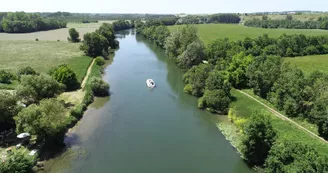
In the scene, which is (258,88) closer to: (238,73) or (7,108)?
(238,73)

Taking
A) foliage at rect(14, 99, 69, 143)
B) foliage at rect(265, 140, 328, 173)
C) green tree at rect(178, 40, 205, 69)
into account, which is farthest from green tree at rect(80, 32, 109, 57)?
foliage at rect(265, 140, 328, 173)

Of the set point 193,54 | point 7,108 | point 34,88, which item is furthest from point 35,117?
point 193,54

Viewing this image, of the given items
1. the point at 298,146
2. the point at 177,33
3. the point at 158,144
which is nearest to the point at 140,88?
the point at 158,144

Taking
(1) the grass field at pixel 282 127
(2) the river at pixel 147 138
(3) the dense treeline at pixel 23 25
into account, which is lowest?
(2) the river at pixel 147 138

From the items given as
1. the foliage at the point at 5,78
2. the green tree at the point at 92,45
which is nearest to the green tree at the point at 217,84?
the foliage at the point at 5,78

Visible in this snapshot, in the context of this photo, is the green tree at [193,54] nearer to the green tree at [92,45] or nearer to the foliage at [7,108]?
the green tree at [92,45]
